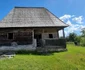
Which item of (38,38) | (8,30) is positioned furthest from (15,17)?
(38,38)

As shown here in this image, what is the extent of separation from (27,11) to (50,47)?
7524 millimetres

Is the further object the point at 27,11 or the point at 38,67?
the point at 27,11

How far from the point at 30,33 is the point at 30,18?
2.59 m

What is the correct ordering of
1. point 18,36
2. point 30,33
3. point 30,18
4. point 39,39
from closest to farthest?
point 18,36 → point 30,33 → point 39,39 → point 30,18

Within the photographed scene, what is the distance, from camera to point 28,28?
73.6 feet

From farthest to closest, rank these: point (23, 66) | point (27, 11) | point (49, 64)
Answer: point (27, 11) < point (49, 64) < point (23, 66)

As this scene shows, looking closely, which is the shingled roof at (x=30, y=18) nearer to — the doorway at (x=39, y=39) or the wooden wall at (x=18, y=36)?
the wooden wall at (x=18, y=36)

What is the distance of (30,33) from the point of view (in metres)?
22.7

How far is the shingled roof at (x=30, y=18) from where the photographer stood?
2228 centimetres

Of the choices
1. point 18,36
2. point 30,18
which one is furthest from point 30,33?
point 30,18

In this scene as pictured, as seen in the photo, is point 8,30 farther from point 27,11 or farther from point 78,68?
point 78,68

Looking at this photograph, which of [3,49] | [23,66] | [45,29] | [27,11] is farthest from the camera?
[27,11]

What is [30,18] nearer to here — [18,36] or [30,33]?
[30,33]

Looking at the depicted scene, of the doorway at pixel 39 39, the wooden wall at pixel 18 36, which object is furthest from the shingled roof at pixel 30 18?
the doorway at pixel 39 39
